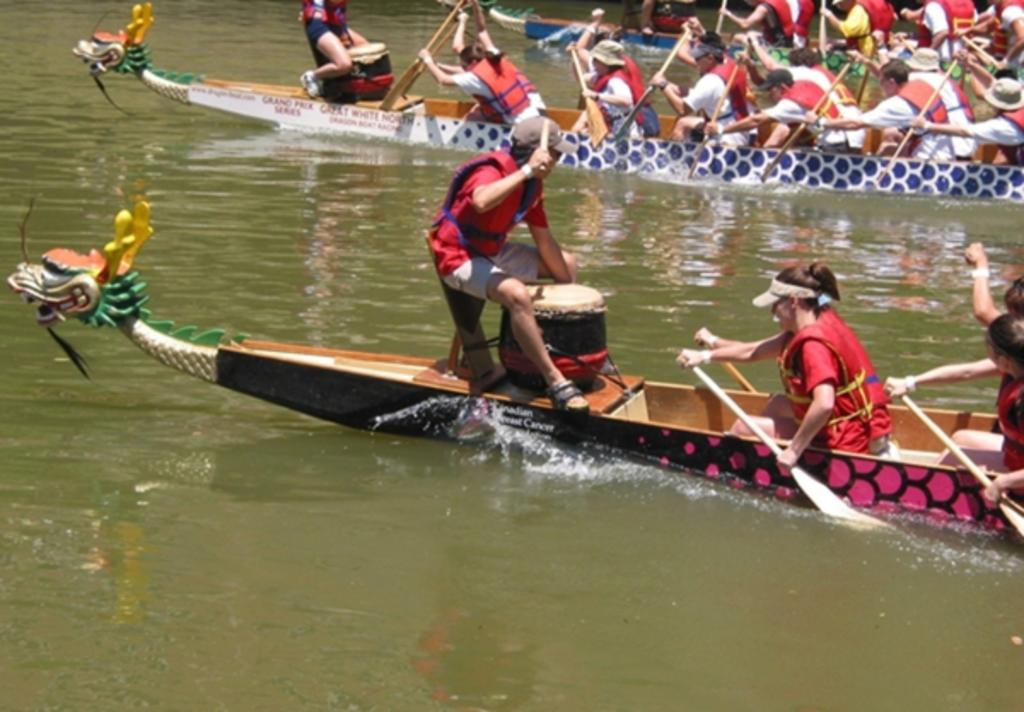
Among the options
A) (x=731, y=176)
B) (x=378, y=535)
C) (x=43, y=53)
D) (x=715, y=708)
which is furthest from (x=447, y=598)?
(x=43, y=53)

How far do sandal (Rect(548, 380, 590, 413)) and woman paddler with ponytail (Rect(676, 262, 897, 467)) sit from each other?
966 mm

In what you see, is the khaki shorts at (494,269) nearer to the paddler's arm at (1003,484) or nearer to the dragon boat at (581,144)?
the paddler's arm at (1003,484)

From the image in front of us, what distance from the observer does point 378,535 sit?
329 inches

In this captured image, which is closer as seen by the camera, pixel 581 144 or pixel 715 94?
pixel 715 94

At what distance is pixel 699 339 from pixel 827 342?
0.90 m

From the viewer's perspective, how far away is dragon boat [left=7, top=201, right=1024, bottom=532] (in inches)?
335

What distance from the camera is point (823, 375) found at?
8398 mm

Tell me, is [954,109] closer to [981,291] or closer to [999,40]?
[999,40]

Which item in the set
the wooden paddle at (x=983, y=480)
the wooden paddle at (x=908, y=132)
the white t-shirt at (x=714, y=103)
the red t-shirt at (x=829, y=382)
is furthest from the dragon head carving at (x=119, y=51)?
the wooden paddle at (x=983, y=480)

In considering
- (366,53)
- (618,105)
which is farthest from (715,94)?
(366,53)

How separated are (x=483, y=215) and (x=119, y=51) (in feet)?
33.2

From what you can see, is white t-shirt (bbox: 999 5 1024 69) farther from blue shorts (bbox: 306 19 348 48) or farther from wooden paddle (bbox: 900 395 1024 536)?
wooden paddle (bbox: 900 395 1024 536)

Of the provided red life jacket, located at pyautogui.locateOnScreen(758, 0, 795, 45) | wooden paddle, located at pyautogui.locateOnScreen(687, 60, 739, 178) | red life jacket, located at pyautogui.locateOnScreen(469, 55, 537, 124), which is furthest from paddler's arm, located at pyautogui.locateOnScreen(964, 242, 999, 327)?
red life jacket, located at pyautogui.locateOnScreen(758, 0, 795, 45)

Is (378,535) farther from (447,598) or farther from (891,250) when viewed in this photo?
(891,250)
